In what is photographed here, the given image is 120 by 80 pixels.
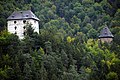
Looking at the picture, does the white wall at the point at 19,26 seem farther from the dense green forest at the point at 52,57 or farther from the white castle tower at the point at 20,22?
the dense green forest at the point at 52,57

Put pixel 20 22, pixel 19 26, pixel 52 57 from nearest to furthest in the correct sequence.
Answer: pixel 52 57, pixel 19 26, pixel 20 22

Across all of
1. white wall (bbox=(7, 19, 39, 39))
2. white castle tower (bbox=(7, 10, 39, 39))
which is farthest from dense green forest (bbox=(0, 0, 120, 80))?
white castle tower (bbox=(7, 10, 39, 39))

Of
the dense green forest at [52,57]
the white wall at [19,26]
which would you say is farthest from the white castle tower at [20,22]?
the dense green forest at [52,57]

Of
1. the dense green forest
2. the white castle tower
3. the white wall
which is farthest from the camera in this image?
the white castle tower

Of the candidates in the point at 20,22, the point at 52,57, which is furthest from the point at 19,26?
the point at 52,57

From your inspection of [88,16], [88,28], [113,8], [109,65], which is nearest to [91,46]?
[109,65]

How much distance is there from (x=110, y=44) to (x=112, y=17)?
3662 cm

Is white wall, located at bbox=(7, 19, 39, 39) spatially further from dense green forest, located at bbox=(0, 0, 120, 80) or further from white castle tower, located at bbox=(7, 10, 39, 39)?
dense green forest, located at bbox=(0, 0, 120, 80)

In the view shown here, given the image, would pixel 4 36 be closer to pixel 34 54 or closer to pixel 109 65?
pixel 34 54

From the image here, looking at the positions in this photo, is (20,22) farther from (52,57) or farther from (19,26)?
(52,57)

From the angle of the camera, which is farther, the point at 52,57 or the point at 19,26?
the point at 19,26

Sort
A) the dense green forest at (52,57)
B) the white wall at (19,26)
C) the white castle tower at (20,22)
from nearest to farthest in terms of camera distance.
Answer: the dense green forest at (52,57) → the white wall at (19,26) → the white castle tower at (20,22)

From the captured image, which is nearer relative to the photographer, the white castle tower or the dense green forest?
Result: the dense green forest

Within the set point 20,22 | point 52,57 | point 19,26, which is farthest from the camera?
point 20,22
